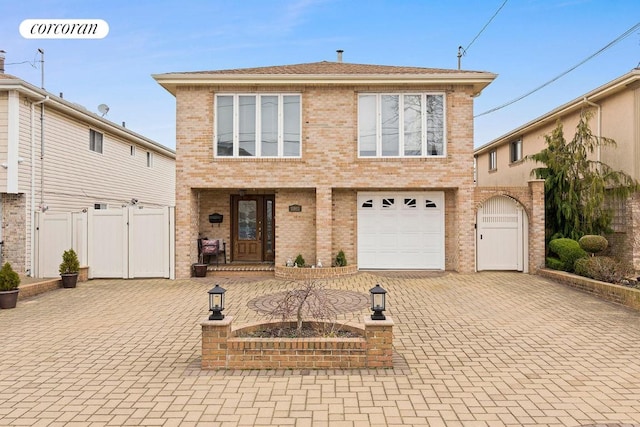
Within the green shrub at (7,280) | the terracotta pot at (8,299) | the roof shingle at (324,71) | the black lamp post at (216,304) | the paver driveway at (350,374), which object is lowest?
the paver driveway at (350,374)

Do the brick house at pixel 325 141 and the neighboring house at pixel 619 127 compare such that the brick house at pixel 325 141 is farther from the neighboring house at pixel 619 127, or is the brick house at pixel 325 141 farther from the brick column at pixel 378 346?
the brick column at pixel 378 346

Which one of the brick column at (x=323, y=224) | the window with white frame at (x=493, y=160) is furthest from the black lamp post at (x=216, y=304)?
the window with white frame at (x=493, y=160)

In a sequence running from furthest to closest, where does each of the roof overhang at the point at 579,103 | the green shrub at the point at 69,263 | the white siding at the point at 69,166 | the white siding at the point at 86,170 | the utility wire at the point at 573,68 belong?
the utility wire at the point at 573,68
the white siding at the point at 86,170
the white siding at the point at 69,166
the roof overhang at the point at 579,103
the green shrub at the point at 69,263

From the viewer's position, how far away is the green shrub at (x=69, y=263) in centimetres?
1075

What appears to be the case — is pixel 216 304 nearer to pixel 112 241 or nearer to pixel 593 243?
pixel 112 241

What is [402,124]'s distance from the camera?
12.4m

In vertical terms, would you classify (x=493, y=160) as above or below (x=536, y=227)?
above

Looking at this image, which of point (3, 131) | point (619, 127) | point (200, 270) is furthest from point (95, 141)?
point (619, 127)

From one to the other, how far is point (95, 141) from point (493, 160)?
20352 mm

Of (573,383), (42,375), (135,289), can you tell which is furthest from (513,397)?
(135,289)

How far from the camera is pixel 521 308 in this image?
8164 millimetres

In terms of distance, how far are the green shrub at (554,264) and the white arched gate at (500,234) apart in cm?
79

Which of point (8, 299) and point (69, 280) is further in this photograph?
point (69, 280)

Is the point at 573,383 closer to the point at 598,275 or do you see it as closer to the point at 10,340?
the point at 598,275
